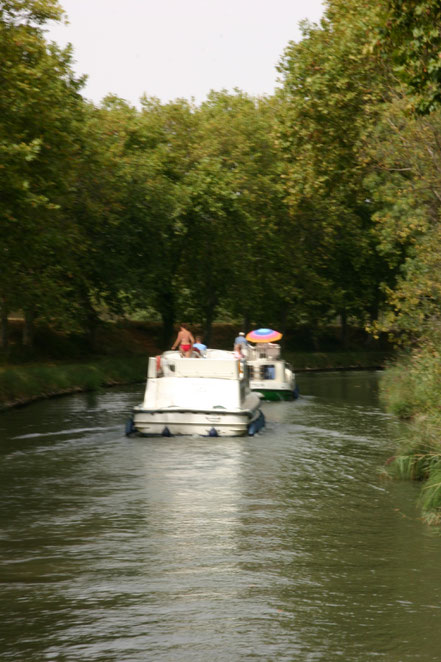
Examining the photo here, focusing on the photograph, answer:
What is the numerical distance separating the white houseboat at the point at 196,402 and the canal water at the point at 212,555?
4.05 feet

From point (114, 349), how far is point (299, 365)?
1130 cm

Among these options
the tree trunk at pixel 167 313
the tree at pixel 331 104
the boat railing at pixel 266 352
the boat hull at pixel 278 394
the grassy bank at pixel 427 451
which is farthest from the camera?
the tree trunk at pixel 167 313

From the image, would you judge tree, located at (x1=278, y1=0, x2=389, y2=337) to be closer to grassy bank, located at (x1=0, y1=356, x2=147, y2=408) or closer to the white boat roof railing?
the white boat roof railing

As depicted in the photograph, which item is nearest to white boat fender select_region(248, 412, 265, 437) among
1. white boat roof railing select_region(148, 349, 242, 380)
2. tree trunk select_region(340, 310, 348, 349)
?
white boat roof railing select_region(148, 349, 242, 380)

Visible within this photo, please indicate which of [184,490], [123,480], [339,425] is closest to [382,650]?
[184,490]

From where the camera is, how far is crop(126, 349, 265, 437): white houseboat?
23750 mm

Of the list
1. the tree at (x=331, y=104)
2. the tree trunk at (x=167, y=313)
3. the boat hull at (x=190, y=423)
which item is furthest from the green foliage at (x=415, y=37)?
the tree trunk at (x=167, y=313)

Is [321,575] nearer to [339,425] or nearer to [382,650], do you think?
[382,650]

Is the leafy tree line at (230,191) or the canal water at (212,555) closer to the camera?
the canal water at (212,555)

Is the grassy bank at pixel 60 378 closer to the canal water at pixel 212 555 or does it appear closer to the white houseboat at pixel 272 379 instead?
the white houseboat at pixel 272 379

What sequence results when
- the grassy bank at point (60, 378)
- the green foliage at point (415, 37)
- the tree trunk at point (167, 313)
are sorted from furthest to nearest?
1. the tree trunk at point (167, 313)
2. the grassy bank at point (60, 378)
3. the green foliage at point (415, 37)

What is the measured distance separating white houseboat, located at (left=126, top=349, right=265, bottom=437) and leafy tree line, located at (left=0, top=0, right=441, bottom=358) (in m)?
4.49

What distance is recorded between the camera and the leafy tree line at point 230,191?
89.5 feet

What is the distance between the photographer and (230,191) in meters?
54.0
